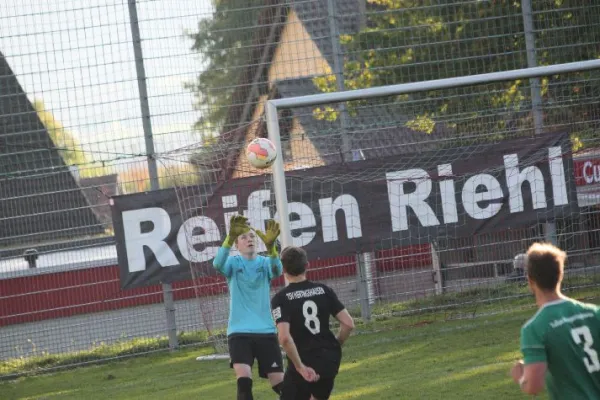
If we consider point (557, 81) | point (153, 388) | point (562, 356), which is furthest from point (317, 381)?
point (557, 81)

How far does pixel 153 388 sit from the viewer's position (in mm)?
10234

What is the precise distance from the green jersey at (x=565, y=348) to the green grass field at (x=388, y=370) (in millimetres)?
3874

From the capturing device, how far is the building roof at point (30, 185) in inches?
495

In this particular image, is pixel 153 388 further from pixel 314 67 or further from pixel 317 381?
pixel 314 67

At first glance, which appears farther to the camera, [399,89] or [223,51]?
[223,51]

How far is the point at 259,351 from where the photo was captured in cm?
774

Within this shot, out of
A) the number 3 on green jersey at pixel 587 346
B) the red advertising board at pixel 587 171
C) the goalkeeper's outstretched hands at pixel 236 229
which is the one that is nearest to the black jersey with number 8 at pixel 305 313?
the goalkeeper's outstretched hands at pixel 236 229

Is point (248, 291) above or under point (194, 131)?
under

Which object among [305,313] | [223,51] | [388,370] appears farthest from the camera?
[223,51]

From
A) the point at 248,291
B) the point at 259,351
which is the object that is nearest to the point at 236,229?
the point at 248,291

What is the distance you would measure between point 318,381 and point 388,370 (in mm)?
3539

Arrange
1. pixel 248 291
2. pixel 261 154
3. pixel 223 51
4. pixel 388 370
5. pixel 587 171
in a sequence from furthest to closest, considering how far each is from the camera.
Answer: pixel 587 171, pixel 223 51, pixel 388 370, pixel 261 154, pixel 248 291

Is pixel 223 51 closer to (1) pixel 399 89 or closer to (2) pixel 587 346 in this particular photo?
(1) pixel 399 89

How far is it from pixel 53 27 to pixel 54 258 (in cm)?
309
